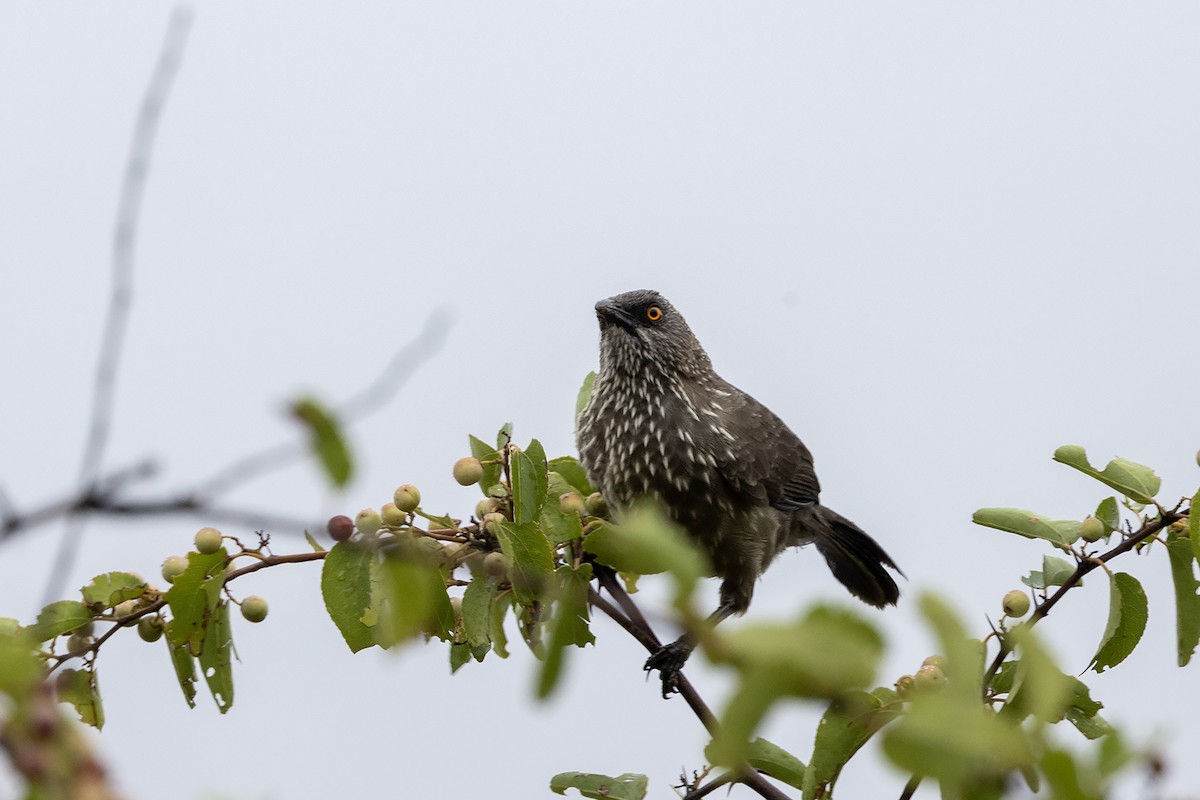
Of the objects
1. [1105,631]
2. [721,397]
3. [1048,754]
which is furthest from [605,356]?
[1048,754]

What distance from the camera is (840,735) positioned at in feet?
10.1

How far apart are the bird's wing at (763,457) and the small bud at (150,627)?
263cm

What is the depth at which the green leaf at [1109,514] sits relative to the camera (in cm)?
347

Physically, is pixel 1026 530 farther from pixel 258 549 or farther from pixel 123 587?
pixel 123 587

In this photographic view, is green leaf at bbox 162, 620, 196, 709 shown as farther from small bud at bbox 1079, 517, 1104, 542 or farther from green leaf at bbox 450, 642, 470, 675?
small bud at bbox 1079, 517, 1104, 542

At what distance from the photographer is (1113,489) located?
3479 mm

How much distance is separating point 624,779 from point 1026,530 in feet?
4.01

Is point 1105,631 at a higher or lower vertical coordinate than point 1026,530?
lower

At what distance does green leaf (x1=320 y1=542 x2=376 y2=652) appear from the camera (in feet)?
10.8

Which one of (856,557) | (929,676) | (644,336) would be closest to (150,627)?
(929,676)

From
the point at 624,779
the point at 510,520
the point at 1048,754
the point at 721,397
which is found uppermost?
the point at 721,397

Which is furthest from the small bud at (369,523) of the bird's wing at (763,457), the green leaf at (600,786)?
the bird's wing at (763,457)

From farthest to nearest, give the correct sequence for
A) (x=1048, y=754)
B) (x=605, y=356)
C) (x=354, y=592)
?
1. (x=605, y=356)
2. (x=354, y=592)
3. (x=1048, y=754)

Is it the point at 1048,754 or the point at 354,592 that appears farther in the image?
the point at 354,592
